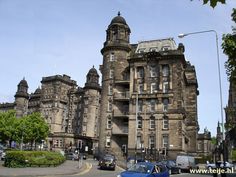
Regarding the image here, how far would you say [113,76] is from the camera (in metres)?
69.2

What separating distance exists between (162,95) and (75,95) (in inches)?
2100

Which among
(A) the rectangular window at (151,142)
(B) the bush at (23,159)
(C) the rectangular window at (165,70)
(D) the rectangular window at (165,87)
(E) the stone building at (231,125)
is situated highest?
(C) the rectangular window at (165,70)

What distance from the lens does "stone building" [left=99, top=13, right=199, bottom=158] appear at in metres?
62.0

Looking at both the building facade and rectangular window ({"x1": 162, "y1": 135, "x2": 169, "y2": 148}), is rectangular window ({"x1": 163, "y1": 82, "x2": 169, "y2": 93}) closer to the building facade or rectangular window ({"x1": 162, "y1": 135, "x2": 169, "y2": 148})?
the building facade

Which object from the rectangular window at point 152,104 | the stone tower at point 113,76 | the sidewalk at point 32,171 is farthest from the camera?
the stone tower at point 113,76

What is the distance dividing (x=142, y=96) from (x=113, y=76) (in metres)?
8.14

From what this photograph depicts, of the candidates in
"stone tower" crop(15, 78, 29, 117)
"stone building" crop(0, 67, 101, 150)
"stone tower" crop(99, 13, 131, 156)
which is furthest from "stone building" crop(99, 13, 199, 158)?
"stone tower" crop(15, 78, 29, 117)

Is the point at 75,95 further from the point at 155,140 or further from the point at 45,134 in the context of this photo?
the point at 155,140

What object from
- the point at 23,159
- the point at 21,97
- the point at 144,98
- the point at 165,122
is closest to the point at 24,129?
the point at 144,98

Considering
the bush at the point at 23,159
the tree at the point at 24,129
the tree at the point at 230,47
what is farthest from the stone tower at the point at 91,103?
the tree at the point at 230,47

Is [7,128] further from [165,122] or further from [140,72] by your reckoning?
[165,122]

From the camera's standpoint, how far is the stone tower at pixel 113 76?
6756 cm

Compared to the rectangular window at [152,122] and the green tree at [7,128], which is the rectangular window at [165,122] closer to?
the rectangular window at [152,122]

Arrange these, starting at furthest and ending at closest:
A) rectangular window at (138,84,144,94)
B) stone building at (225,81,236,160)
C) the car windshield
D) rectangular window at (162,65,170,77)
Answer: rectangular window at (138,84,144,94)
rectangular window at (162,65,170,77)
stone building at (225,81,236,160)
the car windshield
